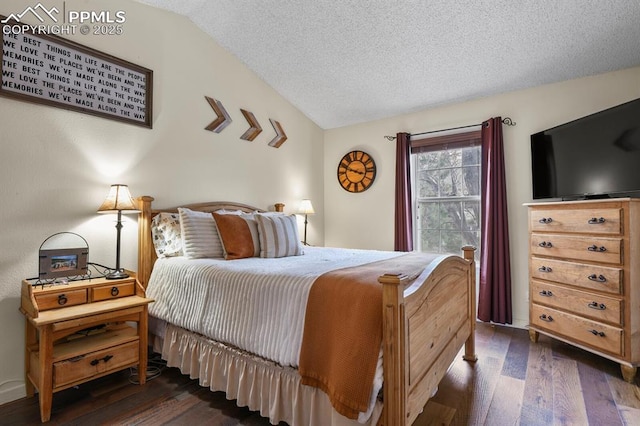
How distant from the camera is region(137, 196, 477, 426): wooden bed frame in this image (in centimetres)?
121

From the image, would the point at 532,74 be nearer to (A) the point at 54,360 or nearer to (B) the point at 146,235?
(B) the point at 146,235

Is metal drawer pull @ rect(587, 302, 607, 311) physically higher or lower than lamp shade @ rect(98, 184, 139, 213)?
lower

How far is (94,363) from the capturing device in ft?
5.97

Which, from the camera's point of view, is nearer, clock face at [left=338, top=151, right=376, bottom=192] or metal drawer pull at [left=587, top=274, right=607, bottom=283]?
metal drawer pull at [left=587, top=274, right=607, bottom=283]

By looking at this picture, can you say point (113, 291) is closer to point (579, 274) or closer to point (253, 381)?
point (253, 381)

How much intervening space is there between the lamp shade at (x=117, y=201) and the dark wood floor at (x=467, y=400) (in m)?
1.12

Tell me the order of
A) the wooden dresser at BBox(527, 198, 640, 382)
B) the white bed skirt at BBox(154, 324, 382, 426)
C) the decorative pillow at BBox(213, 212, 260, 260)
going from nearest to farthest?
the white bed skirt at BBox(154, 324, 382, 426), the wooden dresser at BBox(527, 198, 640, 382), the decorative pillow at BBox(213, 212, 260, 260)

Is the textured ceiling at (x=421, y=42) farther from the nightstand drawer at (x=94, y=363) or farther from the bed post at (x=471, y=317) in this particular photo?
the nightstand drawer at (x=94, y=363)

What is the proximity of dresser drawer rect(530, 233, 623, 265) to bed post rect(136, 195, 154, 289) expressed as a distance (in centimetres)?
310

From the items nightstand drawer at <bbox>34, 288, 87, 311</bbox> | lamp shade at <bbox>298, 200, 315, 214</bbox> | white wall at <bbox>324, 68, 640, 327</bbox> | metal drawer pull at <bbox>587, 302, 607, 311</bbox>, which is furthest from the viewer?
lamp shade at <bbox>298, 200, 315, 214</bbox>

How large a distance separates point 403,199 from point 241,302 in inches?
97.1

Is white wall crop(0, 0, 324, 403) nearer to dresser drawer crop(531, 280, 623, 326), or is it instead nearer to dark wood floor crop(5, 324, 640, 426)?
dark wood floor crop(5, 324, 640, 426)

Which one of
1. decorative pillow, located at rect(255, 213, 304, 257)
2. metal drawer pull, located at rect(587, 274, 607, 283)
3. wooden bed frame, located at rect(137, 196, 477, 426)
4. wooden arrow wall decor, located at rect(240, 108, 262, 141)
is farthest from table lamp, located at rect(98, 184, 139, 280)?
metal drawer pull, located at rect(587, 274, 607, 283)

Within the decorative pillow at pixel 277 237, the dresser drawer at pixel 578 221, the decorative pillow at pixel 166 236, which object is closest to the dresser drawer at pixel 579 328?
the dresser drawer at pixel 578 221
